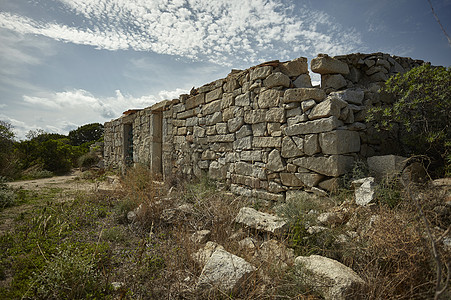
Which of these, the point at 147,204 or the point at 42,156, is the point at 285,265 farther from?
the point at 42,156

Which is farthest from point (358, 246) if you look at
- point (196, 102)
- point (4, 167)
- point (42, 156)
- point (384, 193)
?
point (42, 156)

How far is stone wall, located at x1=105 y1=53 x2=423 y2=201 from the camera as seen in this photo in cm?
341

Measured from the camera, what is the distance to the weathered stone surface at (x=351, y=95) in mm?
3579

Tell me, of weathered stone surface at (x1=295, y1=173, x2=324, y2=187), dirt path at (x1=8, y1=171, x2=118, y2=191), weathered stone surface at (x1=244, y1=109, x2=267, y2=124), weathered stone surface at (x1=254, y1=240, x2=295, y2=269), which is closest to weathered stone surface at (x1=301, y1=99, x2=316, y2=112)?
weathered stone surface at (x1=244, y1=109, x2=267, y2=124)

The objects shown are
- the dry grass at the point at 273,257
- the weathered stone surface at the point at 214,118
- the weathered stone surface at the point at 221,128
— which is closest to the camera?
the dry grass at the point at 273,257

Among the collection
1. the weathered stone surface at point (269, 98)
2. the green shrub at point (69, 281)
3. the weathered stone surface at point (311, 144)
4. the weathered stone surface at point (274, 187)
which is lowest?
the green shrub at point (69, 281)

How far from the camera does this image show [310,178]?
3.51m

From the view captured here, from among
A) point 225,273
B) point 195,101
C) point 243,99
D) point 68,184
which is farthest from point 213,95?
point 68,184

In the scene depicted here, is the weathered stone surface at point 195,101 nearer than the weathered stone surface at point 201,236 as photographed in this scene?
No

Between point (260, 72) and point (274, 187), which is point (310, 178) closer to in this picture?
point (274, 187)

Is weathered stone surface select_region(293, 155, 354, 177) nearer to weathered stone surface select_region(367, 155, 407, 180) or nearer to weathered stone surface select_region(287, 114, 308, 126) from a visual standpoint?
weathered stone surface select_region(367, 155, 407, 180)

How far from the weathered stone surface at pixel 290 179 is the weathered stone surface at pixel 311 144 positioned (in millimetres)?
450

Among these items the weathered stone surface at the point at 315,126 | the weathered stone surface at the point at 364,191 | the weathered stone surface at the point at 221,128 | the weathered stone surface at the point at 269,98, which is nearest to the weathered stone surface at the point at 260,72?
the weathered stone surface at the point at 269,98

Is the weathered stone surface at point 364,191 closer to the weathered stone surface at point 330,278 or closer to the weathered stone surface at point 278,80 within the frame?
the weathered stone surface at point 330,278
